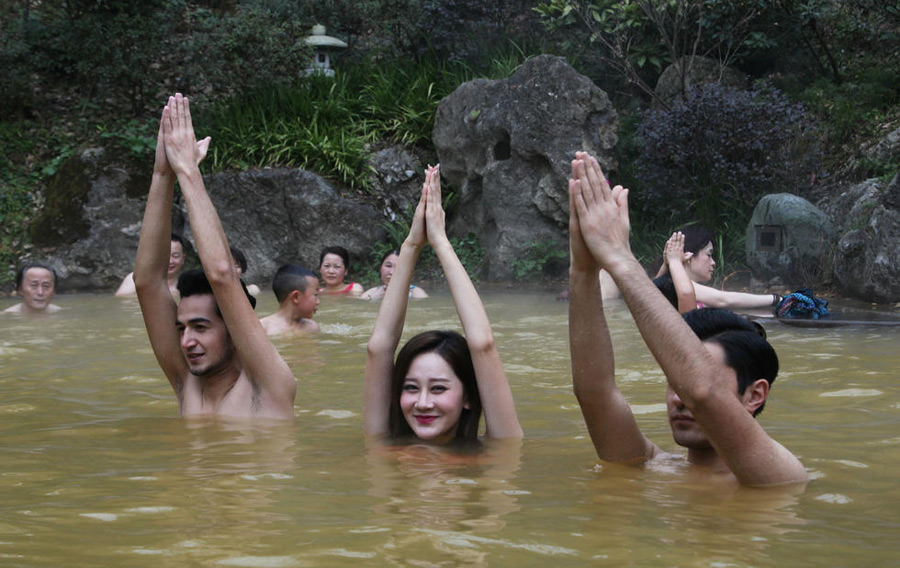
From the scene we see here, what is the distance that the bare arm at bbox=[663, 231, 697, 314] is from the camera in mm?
7137

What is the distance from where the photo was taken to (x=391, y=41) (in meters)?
19.2

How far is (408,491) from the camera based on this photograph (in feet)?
12.5

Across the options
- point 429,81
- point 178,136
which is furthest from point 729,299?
point 429,81

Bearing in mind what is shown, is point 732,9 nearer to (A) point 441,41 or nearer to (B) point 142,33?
(A) point 441,41

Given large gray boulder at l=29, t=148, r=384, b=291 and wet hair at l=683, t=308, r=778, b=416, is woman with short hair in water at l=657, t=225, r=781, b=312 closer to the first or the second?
wet hair at l=683, t=308, r=778, b=416

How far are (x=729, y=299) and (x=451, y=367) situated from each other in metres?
5.20

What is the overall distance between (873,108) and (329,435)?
1193 cm

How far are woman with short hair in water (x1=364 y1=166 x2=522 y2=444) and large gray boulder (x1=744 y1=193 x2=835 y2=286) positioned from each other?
8796 millimetres

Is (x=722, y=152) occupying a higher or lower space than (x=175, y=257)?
higher

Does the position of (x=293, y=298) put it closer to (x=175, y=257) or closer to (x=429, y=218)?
(x=175, y=257)

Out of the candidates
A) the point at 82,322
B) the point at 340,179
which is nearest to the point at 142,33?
the point at 340,179

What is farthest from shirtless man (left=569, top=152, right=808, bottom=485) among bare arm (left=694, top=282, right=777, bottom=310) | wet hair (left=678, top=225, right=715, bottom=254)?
bare arm (left=694, top=282, right=777, bottom=310)

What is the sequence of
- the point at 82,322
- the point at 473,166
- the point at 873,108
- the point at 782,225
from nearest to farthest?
the point at 82,322 < the point at 782,225 < the point at 873,108 < the point at 473,166

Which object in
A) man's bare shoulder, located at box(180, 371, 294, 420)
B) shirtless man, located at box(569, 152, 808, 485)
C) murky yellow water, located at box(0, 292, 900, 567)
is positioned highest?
shirtless man, located at box(569, 152, 808, 485)
